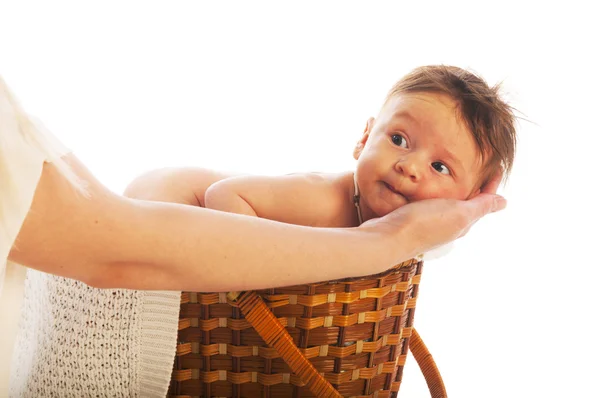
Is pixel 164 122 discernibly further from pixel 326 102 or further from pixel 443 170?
pixel 443 170

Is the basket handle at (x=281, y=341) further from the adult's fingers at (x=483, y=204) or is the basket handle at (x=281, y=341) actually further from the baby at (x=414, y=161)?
the adult's fingers at (x=483, y=204)

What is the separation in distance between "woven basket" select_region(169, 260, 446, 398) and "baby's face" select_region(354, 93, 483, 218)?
146 millimetres

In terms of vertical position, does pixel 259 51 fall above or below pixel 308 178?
above

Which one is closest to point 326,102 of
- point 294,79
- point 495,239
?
point 294,79

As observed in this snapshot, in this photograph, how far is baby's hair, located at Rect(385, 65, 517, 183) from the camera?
144cm

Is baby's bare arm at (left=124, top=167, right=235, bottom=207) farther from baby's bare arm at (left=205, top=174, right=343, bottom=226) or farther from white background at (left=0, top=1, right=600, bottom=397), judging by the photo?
white background at (left=0, top=1, right=600, bottom=397)

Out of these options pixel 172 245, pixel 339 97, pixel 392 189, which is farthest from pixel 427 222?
pixel 339 97

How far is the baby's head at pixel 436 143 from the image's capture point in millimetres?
1404

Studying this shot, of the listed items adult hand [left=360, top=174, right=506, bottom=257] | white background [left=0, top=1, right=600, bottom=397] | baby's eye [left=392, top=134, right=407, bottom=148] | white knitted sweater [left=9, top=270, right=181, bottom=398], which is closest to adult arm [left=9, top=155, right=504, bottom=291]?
adult hand [left=360, top=174, right=506, bottom=257]

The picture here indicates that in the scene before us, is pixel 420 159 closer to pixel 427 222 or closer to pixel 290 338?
pixel 427 222

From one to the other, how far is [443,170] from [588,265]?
1349 millimetres

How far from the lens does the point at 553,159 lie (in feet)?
8.52

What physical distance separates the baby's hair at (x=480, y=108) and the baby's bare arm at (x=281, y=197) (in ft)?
0.89

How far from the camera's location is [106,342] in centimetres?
118
